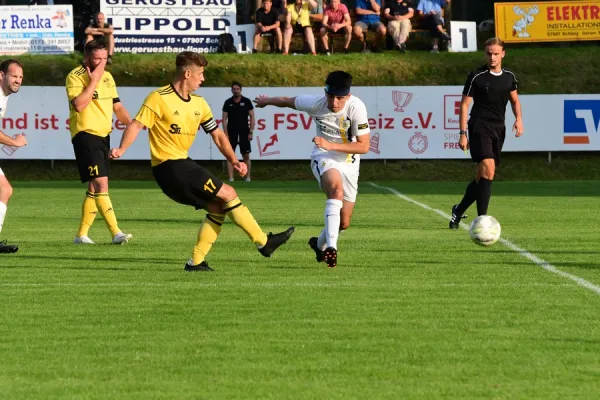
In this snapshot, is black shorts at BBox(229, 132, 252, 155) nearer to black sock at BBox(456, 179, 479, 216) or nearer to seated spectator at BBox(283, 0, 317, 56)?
seated spectator at BBox(283, 0, 317, 56)

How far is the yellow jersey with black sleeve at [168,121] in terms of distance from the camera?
1133 centimetres

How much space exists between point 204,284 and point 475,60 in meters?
27.6

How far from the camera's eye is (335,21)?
36625mm

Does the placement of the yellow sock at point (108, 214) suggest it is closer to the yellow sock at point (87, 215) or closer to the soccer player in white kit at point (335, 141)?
the yellow sock at point (87, 215)

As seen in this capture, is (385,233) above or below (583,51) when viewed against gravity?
below

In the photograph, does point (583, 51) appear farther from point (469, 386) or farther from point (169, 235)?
point (469, 386)

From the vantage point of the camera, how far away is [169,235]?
51.0ft

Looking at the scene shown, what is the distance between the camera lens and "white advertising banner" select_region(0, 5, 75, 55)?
3559 centimetres

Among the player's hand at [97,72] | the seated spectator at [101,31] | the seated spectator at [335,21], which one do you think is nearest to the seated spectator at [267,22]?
the seated spectator at [335,21]

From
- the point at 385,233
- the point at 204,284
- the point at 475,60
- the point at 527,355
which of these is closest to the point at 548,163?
the point at 475,60

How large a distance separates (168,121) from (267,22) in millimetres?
25104

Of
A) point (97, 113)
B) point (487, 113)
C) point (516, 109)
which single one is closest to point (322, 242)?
point (97, 113)

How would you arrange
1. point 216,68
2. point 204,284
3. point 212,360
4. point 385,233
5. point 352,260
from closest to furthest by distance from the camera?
point 212,360 < point 204,284 < point 352,260 < point 385,233 < point 216,68

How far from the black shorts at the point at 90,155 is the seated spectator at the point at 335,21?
74.0ft
